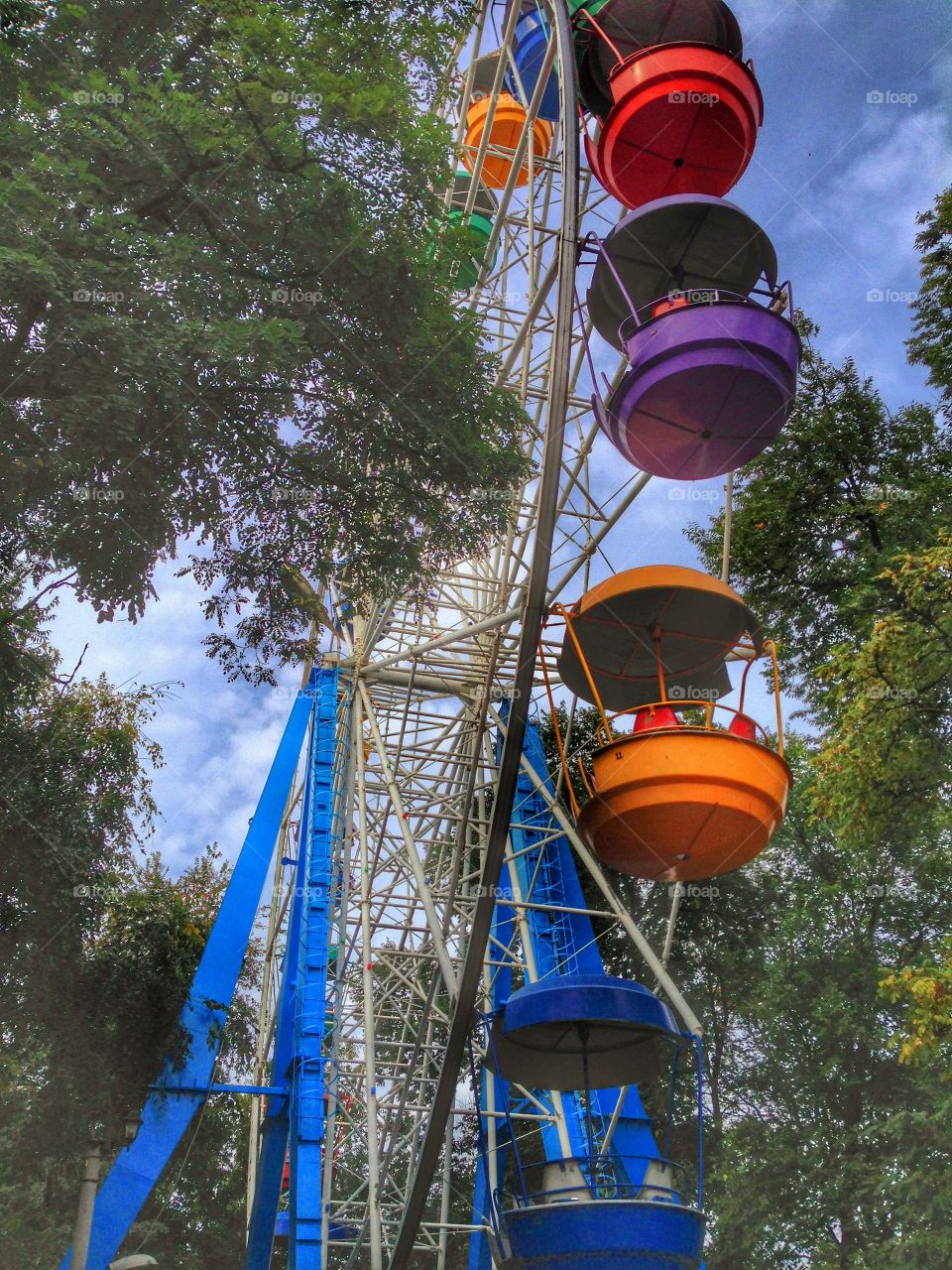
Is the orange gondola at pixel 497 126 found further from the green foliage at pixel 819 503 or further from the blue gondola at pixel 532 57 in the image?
the green foliage at pixel 819 503

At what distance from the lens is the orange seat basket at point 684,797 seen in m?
8.26

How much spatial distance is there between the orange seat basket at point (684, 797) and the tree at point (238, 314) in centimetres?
265

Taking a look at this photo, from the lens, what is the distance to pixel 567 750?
10.3 m

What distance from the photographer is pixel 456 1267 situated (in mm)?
22234

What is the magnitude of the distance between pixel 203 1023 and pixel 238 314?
26.3 feet

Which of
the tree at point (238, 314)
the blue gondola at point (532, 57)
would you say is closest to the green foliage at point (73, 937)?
the tree at point (238, 314)

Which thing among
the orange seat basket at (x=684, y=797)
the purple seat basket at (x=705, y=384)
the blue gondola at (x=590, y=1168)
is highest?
the purple seat basket at (x=705, y=384)

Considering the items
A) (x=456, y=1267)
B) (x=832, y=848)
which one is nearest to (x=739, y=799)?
(x=832, y=848)

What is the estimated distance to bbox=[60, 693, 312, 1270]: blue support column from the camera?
1130 cm

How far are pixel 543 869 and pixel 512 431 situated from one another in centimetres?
682

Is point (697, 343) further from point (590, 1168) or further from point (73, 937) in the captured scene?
point (73, 937)

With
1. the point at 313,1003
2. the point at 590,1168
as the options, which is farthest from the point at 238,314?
the point at 313,1003

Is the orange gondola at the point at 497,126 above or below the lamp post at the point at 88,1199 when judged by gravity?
above

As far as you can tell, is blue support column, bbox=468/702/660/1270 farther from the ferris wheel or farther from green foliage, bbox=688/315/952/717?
green foliage, bbox=688/315/952/717
